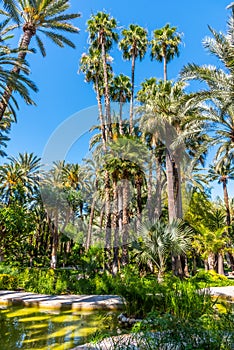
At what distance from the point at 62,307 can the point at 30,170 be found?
2927 centimetres

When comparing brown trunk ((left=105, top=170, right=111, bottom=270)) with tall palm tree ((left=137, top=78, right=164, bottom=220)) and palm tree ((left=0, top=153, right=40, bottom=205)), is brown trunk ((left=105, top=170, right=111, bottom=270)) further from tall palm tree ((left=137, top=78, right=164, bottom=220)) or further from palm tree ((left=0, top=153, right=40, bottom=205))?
palm tree ((left=0, top=153, right=40, bottom=205))

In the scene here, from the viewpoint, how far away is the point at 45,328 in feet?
23.9

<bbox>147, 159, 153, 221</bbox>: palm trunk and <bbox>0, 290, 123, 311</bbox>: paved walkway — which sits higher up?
<bbox>147, 159, 153, 221</bbox>: palm trunk

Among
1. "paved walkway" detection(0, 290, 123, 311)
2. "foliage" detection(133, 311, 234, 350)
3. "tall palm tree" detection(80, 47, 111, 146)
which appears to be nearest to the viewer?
"foliage" detection(133, 311, 234, 350)

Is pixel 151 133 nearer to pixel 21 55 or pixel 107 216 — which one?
pixel 107 216

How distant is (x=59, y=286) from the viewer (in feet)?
41.9

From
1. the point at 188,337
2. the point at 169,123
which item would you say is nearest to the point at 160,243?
the point at 169,123

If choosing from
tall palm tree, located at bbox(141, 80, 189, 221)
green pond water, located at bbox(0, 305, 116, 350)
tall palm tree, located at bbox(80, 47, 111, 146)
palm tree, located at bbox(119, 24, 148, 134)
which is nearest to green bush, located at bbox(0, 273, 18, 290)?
green pond water, located at bbox(0, 305, 116, 350)

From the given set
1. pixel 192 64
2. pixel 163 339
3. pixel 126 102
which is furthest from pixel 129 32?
pixel 163 339

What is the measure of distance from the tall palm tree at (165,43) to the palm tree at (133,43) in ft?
6.47

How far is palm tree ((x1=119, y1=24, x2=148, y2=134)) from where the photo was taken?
26.4m

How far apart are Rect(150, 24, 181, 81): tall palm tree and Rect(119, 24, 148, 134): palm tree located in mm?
1972

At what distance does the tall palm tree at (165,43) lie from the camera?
2795cm

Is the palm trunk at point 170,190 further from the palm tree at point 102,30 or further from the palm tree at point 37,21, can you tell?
the palm tree at point 37,21
